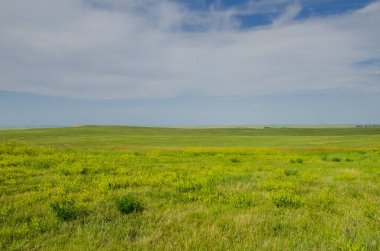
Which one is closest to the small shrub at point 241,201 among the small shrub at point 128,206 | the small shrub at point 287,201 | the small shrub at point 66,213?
the small shrub at point 287,201

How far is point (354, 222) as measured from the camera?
7309 mm

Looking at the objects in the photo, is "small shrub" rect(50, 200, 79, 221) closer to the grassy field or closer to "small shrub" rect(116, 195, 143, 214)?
the grassy field

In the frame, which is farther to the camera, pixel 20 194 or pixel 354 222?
pixel 20 194

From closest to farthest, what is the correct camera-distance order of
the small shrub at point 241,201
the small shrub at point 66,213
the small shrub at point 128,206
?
the small shrub at point 66,213, the small shrub at point 128,206, the small shrub at point 241,201

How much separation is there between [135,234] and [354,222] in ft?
17.5

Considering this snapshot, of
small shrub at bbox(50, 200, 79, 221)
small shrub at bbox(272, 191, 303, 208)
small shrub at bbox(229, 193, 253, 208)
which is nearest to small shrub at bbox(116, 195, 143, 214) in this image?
small shrub at bbox(50, 200, 79, 221)

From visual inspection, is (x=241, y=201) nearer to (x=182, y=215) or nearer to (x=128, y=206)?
(x=182, y=215)

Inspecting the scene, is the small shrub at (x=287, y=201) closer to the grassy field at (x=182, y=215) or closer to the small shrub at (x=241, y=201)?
the grassy field at (x=182, y=215)

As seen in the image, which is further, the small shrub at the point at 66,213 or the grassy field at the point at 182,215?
the small shrub at the point at 66,213

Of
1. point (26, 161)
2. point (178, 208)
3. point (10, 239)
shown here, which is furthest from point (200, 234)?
point (26, 161)

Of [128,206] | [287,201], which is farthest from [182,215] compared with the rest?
[287,201]

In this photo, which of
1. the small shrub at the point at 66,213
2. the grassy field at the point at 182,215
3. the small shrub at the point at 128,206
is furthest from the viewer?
the small shrub at the point at 128,206

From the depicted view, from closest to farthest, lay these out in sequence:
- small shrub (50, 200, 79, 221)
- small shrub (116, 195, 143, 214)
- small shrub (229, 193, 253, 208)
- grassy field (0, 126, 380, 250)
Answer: grassy field (0, 126, 380, 250) < small shrub (50, 200, 79, 221) < small shrub (116, 195, 143, 214) < small shrub (229, 193, 253, 208)

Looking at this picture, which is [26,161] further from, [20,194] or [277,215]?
[277,215]
